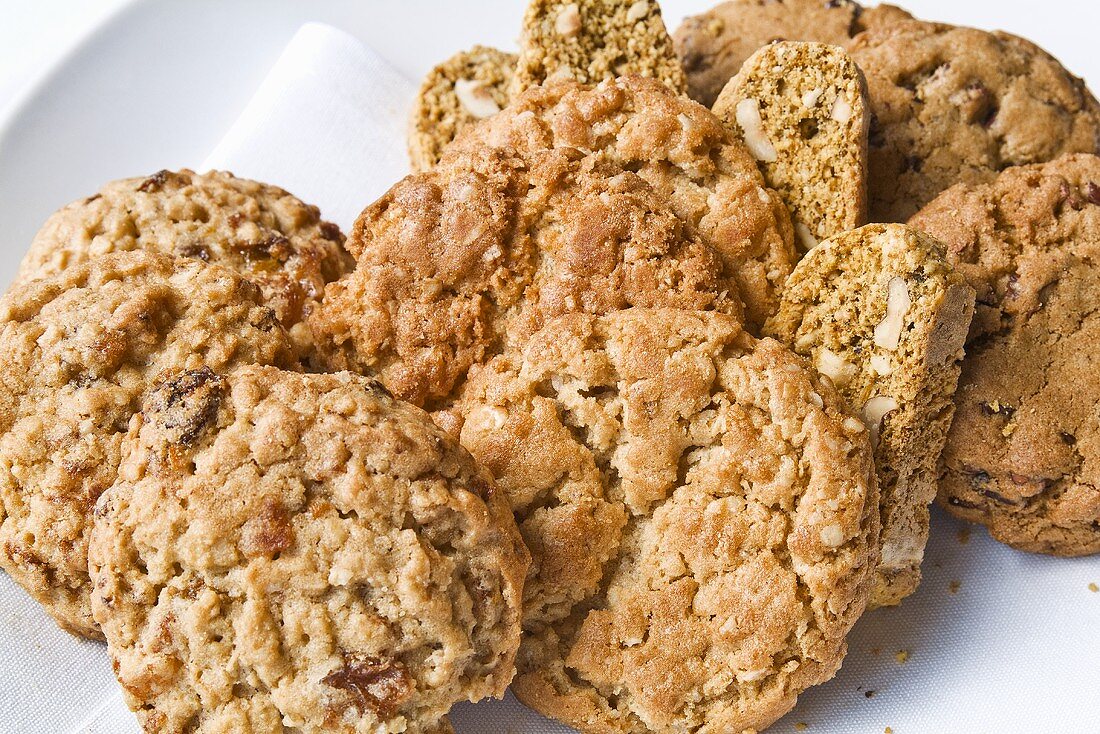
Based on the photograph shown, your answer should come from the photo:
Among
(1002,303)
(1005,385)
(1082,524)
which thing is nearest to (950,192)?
(1002,303)

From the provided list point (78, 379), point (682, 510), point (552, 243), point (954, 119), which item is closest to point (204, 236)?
point (78, 379)

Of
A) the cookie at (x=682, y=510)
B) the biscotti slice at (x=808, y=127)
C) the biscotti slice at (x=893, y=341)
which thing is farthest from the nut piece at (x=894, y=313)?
the biscotti slice at (x=808, y=127)

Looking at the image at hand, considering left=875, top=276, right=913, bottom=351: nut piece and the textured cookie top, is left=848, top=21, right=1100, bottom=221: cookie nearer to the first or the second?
left=875, top=276, right=913, bottom=351: nut piece

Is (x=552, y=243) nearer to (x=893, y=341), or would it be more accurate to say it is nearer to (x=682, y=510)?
(x=682, y=510)

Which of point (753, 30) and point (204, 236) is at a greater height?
point (753, 30)

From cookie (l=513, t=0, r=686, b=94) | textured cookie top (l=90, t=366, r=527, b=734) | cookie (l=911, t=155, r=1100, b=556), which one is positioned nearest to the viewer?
textured cookie top (l=90, t=366, r=527, b=734)

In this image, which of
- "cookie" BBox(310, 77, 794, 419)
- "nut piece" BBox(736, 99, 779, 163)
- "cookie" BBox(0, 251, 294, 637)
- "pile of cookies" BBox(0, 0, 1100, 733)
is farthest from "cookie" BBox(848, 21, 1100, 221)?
"cookie" BBox(0, 251, 294, 637)

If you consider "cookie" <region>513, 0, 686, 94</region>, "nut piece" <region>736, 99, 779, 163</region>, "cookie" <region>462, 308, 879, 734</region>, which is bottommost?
"cookie" <region>462, 308, 879, 734</region>
